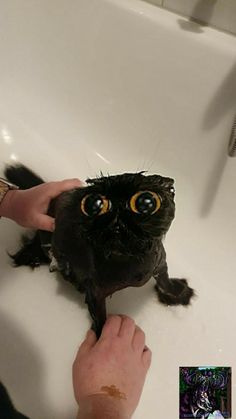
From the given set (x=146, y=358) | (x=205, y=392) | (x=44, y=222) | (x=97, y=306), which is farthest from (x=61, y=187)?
(x=205, y=392)

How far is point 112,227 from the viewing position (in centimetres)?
61

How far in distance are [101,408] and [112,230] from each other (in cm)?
27

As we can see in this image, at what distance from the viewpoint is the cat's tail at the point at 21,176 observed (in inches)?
44.3

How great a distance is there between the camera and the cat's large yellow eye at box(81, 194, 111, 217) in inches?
24.1

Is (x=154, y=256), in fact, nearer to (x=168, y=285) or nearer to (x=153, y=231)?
(x=153, y=231)

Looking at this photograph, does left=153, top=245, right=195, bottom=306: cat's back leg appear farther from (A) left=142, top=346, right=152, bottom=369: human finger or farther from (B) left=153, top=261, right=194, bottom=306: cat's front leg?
(A) left=142, top=346, right=152, bottom=369: human finger

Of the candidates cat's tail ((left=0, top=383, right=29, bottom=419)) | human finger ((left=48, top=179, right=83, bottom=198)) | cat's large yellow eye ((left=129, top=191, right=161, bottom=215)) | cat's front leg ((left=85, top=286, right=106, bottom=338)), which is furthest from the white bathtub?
cat's large yellow eye ((left=129, top=191, right=161, bottom=215))

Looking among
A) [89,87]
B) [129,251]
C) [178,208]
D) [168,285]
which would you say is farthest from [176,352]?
[89,87]

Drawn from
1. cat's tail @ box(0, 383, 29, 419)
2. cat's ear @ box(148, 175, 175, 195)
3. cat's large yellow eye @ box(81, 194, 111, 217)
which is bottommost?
cat's tail @ box(0, 383, 29, 419)

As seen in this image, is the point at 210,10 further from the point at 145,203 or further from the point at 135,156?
the point at 145,203

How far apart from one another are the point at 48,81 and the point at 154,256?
1.98ft

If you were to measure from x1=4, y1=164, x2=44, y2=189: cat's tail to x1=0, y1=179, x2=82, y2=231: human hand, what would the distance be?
0.18m

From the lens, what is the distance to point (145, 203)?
0.62 m

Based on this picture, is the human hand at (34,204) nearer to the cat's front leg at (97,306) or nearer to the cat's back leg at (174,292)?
the cat's front leg at (97,306)
